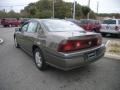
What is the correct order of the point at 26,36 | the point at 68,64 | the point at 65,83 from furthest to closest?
the point at 26,36 → the point at 65,83 → the point at 68,64

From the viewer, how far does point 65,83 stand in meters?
3.92

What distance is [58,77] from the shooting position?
4.30m

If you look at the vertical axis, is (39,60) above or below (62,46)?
below

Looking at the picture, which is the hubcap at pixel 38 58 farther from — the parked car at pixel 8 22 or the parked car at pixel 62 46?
the parked car at pixel 8 22

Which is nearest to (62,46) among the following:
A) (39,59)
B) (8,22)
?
(39,59)

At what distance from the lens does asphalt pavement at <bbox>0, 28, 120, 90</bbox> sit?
12.3 feet

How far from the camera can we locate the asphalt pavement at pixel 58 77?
12.3 feet

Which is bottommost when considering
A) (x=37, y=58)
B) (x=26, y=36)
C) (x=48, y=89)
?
(x=48, y=89)

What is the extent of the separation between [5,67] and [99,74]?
3022 mm

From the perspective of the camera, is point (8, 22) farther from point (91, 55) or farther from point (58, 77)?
point (91, 55)

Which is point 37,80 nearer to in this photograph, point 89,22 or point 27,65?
point 27,65

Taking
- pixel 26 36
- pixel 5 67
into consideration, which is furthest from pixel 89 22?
pixel 5 67

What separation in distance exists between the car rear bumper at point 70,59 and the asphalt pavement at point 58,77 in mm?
479

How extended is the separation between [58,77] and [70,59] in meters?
0.91
